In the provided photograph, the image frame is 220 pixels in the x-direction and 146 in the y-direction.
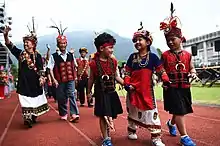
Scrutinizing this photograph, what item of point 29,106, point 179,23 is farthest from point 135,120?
point 29,106

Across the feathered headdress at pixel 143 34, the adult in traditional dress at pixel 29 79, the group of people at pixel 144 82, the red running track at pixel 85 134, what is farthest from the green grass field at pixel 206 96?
the feathered headdress at pixel 143 34

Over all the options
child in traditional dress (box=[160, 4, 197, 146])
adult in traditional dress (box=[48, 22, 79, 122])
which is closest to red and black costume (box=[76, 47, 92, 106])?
adult in traditional dress (box=[48, 22, 79, 122])

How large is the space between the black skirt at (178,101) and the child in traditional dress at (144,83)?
0.21 meters

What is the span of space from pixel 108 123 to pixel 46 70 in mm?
3183

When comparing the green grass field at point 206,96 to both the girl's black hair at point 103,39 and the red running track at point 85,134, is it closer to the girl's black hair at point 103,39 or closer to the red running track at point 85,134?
the red running track at point 85,134

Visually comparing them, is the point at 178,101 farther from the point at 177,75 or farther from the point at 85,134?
the point at 85,134

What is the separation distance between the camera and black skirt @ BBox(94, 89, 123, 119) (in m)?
4.24

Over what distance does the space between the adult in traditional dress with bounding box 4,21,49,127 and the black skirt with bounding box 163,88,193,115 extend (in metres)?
3.02

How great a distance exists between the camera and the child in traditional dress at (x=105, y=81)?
4277 mm

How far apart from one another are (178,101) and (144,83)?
0.52 metres

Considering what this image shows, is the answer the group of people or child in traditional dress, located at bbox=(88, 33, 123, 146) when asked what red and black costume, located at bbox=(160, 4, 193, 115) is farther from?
child in traditional dress, located at bbox=(88, 33, 123, 146)

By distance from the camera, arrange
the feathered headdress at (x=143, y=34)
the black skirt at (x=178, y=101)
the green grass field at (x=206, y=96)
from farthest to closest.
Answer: the green grass field at (x=206, y=96) < the feathered headdress at (x=143, y=34) < the black skirt at (x=178, y=101)

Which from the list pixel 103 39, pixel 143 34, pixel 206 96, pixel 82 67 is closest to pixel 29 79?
pixel 103 39

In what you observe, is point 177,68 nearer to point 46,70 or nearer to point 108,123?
point 108,123
